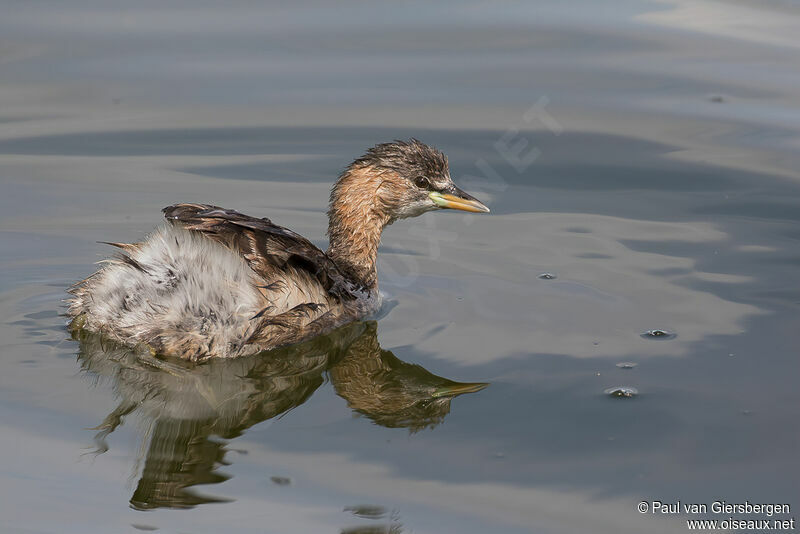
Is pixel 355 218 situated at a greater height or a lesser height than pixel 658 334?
greater

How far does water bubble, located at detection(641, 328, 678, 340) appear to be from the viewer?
6562mm

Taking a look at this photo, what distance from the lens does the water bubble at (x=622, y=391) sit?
5.84m

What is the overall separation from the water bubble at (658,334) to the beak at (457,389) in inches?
46.0

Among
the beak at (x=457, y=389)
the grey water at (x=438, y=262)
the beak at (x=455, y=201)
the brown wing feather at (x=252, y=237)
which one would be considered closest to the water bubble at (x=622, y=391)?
the grey water at (x=438, y=262)

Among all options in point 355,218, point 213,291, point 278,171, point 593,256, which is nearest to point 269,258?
point 213,291

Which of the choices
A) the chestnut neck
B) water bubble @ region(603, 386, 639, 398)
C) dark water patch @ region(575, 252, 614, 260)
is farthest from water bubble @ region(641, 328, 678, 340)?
the chestnut neck

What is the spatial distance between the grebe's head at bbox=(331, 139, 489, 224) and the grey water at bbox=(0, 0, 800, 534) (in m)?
0.46

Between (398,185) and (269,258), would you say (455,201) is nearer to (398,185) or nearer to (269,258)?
(398,185)

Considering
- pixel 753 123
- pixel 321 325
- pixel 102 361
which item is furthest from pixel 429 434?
pixel 753 123

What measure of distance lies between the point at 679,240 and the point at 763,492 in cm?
322

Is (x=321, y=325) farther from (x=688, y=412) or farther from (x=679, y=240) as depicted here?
(x=679, y=240)

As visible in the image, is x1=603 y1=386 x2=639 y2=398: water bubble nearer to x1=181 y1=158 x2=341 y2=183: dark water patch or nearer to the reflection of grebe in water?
the reflection of grebe in water

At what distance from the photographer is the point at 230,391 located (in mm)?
5875

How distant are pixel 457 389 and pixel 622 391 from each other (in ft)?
2.73
